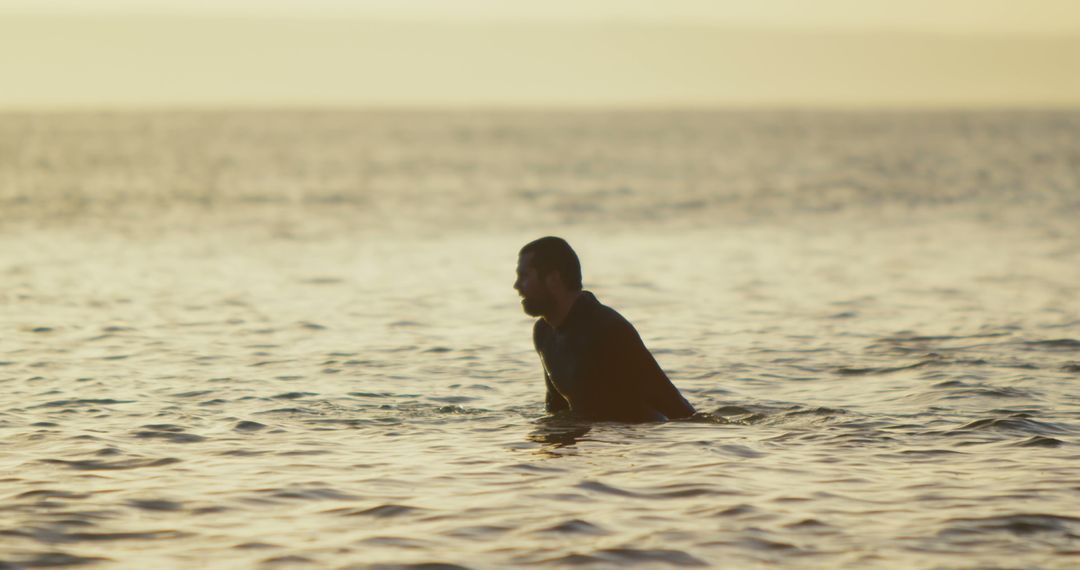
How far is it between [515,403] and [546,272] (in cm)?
280

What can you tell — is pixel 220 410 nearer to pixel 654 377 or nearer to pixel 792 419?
pixel 654 377

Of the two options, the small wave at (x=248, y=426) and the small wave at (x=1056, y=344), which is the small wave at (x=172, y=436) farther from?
the small wave at (x=1056, y=344)

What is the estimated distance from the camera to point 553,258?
10.4m

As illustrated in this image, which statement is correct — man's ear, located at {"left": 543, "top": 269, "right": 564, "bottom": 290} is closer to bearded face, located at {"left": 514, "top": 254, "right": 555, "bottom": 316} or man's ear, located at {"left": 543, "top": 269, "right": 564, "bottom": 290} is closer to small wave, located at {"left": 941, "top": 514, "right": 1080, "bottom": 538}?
bearded face, located at {"left": 514, "top": 254, "right": 555, "bottom": 316}

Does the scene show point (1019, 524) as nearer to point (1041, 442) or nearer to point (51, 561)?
point (1041, 442)

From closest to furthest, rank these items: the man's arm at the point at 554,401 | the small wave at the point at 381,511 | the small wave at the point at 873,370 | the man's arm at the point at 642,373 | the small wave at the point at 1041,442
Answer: the small wave at the point at 381,511, the small wave at the point at 1041,442, the man's arm at the point at 642,373, the man's arm at the point at 554,401, the small wave at the point at 873,370

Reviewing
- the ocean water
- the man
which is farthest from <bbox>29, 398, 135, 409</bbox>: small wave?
the man

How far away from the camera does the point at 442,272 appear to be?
26.7 meters

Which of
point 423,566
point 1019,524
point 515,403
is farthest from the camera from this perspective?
point 515,403

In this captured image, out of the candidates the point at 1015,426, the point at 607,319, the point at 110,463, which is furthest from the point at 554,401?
the point at 1015,426

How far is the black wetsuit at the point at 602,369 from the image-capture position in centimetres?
1047

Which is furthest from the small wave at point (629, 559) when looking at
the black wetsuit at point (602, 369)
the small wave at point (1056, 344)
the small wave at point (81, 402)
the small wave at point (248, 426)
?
the small wave at point (1056, 344)

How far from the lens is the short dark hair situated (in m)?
10.4

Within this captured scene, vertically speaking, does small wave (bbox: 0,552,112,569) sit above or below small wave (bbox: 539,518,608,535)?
above
